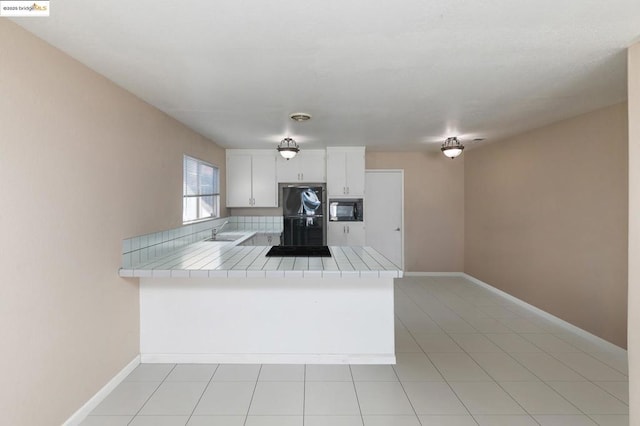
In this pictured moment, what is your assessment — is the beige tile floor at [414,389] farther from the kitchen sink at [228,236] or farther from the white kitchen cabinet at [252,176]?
the white kitchen cabinet at [252,176]

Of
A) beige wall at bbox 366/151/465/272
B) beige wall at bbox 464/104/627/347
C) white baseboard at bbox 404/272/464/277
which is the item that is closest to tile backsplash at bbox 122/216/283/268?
beige wall at bbox 366/151/465/272

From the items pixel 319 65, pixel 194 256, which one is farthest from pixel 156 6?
pixel 194 256

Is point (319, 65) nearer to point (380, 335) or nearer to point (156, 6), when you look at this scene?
point (156, 6)

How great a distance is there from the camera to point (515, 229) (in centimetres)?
446

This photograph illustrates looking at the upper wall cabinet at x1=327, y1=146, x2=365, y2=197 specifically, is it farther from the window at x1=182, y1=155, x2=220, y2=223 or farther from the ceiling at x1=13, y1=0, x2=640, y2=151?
the ceiling at x1=13, y1=0, x2=640, y2=151

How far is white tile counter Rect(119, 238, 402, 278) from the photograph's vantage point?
2.44m

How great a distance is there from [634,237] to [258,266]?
235 cm

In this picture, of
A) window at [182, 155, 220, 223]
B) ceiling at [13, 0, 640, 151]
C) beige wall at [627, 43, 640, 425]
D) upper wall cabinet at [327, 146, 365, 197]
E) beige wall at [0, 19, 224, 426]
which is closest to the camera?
ceiling at [13, 0, 640, 151]

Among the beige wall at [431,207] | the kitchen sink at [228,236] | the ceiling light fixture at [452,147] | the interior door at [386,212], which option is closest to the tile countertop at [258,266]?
the kitchen sink at [228,236]

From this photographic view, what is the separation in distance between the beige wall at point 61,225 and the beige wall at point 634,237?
3.22 meters

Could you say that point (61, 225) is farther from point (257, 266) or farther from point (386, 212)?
point (386, 212)

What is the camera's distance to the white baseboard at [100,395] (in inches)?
80.3

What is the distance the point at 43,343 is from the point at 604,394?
143 inches

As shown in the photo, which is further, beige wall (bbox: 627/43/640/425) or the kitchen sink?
the kitchen sink
